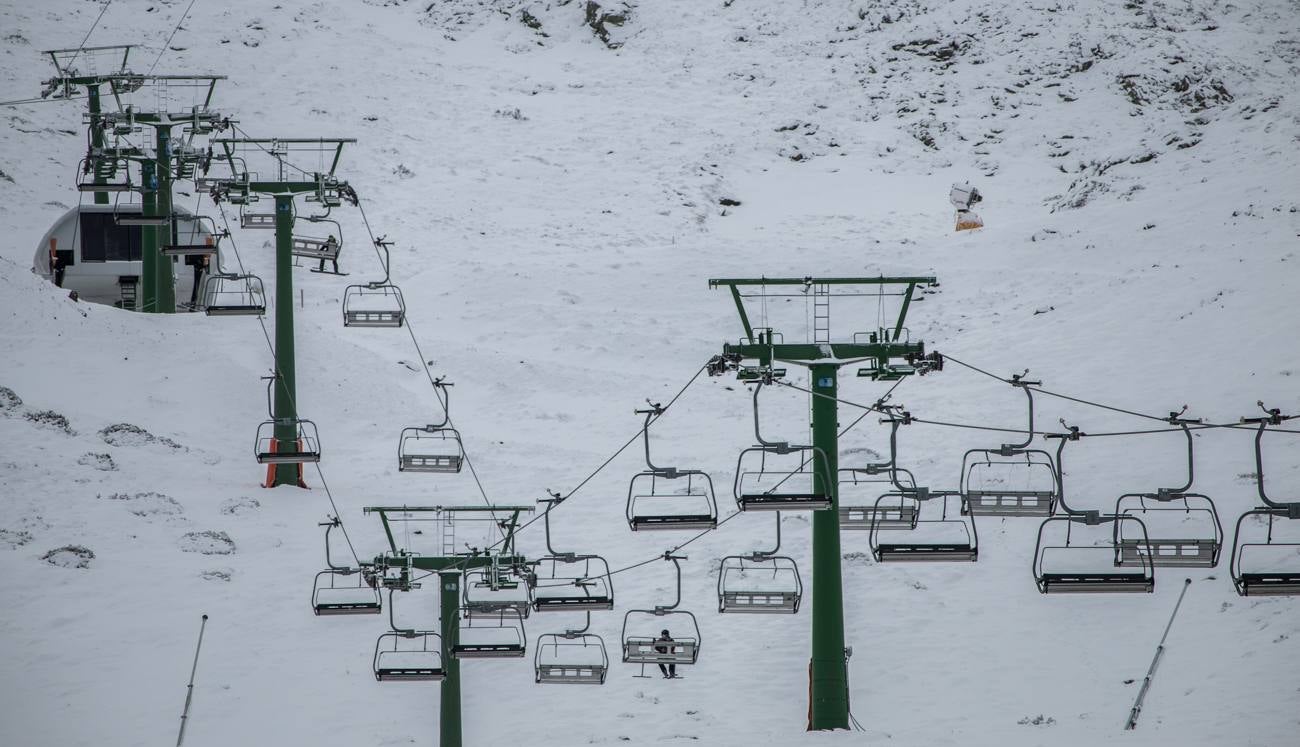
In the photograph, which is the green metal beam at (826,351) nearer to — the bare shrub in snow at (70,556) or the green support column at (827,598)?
the green support column at (827,598)

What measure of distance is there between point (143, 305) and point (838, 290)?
16593 millimetres

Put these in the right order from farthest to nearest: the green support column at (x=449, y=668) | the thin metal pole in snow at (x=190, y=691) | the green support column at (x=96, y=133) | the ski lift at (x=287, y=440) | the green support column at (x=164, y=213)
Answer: the green support column at (x=96, y=133)
the green support column at (x=164, y=213)
the ski lift at (x=287, y=440)
the thin metal pole in snow at (x=190, y=691)
the green support column at (x=449, y=668)

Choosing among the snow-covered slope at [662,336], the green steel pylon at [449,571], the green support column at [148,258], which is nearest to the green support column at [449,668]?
the green steel pylon at [449,571]

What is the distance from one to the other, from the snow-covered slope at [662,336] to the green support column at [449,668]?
0.94m

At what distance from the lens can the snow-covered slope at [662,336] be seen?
19594 mm

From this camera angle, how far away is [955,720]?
18844 millimetres

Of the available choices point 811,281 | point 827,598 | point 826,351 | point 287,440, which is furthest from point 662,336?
point 811,281

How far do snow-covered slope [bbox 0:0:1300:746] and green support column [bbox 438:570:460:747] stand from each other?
94 cm

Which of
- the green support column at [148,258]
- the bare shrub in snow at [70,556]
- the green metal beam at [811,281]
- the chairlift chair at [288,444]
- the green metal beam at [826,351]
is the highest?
the green support column at [148,258]

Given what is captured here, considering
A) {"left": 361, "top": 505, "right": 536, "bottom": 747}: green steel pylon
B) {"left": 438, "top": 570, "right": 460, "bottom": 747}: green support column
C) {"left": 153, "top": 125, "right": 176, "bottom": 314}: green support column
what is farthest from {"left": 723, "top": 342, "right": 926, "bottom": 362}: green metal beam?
{"left": 153, "top": 125, "right": 176, "bottom": 314}: green support column

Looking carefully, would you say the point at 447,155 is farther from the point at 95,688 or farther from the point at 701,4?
the point at 95,688

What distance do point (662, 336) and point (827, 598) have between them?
54.4 ft

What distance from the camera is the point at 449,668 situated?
58.9 feet

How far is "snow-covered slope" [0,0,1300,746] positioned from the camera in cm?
1959
